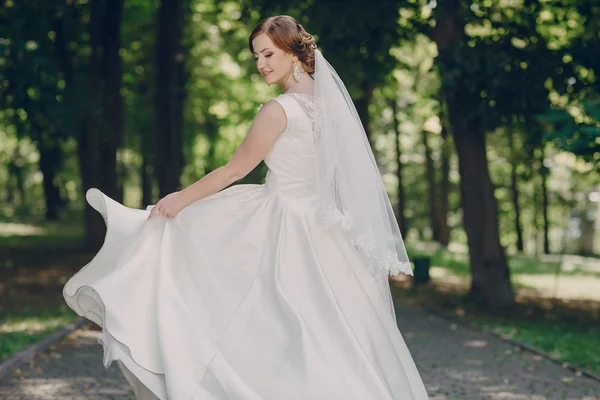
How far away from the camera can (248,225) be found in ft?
15.9

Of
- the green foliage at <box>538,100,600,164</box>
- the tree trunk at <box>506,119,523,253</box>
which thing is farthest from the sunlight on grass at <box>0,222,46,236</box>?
the green foliage at <box>538,100,600,164</box>

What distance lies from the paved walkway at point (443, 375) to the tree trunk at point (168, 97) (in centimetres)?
889

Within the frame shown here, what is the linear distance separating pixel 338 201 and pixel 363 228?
0.69 feet

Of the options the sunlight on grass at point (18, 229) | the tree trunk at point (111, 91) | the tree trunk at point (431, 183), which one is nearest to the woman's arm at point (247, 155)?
the tree trunk at point (111, 91)

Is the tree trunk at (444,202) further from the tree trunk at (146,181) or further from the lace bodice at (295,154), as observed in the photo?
the lace bodice at (295,154)

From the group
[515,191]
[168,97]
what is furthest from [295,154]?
[515,191]

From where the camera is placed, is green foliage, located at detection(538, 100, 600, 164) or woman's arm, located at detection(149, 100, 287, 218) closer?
woman's arm, located at detection(149, 100, 287, 218)

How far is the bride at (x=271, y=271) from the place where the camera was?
4.50 metres

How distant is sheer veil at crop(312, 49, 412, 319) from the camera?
487cm

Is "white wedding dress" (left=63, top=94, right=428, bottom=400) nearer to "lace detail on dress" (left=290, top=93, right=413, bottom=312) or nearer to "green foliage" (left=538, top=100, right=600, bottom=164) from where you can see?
"lace detail on dress" (left=290, top=93, right=413, bottom=312)

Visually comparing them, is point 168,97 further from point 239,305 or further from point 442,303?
point 239,305

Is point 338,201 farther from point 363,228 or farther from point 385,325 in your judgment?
point 385,325

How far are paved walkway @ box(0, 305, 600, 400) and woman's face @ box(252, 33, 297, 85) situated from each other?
3721 millimetres

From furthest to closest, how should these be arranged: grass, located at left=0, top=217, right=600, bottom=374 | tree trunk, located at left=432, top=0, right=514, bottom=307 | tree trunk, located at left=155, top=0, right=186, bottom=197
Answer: tree trunk, located at left=155, top=0, right=186, bottom=197, tree trunk, located at left=432, top=0, right=514, bottom=307, grass, located at left=0, top=217, right=600, bottom=374
